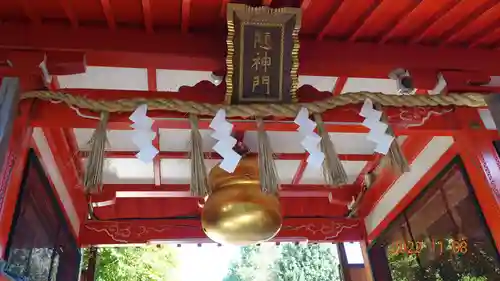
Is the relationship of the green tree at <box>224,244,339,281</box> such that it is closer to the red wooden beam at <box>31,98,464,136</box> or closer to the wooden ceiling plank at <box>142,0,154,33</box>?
the red wooden beam at <box>31,98,464,136</box>

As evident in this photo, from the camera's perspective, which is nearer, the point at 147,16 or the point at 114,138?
the point at 147,16

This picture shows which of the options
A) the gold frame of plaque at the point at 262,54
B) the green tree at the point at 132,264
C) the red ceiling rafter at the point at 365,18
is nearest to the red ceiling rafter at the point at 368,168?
the red ceiling rafter at the point at 365,18

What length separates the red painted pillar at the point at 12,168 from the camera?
1788 millimetres

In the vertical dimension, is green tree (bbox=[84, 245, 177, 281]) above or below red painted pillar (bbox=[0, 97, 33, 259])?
above

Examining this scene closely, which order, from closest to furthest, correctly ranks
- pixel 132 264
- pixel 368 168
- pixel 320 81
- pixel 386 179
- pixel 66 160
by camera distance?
pixel 320 81, pixel 66 160, pixel 386 179, pixel 368 168, pixel 132 264

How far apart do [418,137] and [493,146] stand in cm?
72

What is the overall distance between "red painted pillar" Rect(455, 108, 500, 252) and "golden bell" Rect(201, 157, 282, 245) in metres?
1.11

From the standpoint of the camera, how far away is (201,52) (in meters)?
2.06

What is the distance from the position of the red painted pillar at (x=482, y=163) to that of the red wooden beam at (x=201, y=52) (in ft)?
1.02

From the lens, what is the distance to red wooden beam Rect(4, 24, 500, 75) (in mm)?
1971

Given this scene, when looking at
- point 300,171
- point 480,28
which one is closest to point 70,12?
point 480,28

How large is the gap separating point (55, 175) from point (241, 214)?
1.45 metres
